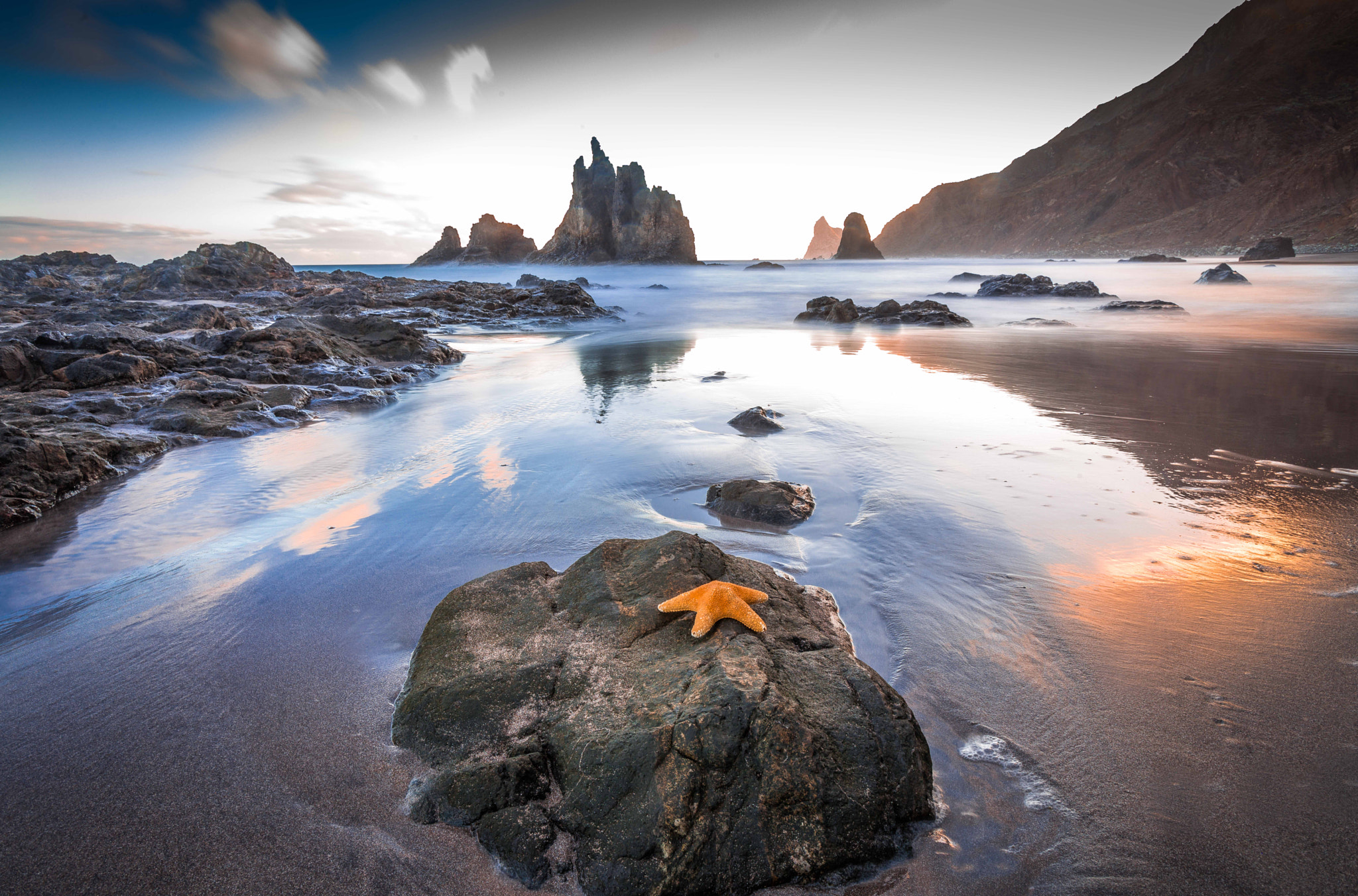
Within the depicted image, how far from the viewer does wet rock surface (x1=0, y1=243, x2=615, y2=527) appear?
625 centimetres

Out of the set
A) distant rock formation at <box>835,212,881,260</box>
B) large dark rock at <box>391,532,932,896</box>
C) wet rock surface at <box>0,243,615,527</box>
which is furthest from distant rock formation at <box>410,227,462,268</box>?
large dark rock at <box>391,532,932,896</box>

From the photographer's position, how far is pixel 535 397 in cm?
1114

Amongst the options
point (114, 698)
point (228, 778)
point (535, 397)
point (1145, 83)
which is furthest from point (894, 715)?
point (1145, 83)

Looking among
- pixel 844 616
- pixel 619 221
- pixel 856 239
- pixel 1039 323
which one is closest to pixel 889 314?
pixel 1039 323

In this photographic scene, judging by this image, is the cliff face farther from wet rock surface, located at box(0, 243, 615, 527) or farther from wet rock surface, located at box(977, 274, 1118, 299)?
wet rock surface, located at box(0, 243, 615, 527)

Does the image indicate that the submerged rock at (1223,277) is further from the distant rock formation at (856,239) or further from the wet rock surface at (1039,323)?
the distant rock formation at (856,239)

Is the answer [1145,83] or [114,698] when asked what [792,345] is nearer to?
[114,698]

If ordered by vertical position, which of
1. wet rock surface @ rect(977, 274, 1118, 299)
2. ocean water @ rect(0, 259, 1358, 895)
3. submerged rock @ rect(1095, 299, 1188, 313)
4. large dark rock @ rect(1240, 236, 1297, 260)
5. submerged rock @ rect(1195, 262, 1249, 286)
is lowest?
ocean water @ rect(0, 259, 1358, 895)

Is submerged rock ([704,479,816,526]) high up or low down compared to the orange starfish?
down

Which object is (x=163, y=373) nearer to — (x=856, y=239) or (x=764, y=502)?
(x=764, y=502)

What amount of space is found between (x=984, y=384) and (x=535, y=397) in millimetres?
8708

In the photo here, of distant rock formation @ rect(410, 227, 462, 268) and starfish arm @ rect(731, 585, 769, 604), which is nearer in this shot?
starfish arm @ rect(731, 585, 769, 604)

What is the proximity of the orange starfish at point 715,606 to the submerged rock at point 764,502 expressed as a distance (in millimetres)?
2357

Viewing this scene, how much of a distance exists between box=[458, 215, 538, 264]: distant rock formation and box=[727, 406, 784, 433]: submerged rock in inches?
4950
